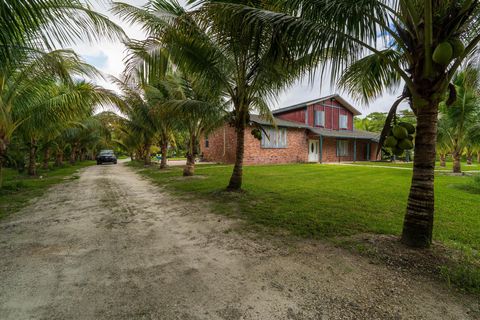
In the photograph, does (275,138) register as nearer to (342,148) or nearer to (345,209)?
(342,148)

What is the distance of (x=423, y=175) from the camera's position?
277 centimetres

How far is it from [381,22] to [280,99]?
181 inches

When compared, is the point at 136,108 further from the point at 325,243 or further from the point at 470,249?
the point at 470,249

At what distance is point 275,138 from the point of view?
18.7 meters

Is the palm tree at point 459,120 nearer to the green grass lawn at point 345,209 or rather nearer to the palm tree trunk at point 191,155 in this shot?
the green grass lawn at point 345,209

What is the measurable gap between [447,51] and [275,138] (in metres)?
→ 16.6

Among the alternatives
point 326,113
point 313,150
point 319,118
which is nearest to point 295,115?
point 319,118

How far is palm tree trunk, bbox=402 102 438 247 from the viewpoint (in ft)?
8.87

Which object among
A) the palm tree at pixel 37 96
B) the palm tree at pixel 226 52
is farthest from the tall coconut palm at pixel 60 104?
the palm tree at pixel 226 52

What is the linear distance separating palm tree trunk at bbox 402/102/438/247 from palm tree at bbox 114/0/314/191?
164 centimetres

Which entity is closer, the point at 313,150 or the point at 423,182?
the point at 423,182

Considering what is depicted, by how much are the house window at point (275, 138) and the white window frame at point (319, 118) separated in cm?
495

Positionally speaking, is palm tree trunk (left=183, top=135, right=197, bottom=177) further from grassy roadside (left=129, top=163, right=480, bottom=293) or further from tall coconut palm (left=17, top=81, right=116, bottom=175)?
tall coconut palm (left=17, top=81, right=116, bottom=175)

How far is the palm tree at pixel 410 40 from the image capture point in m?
2.52
